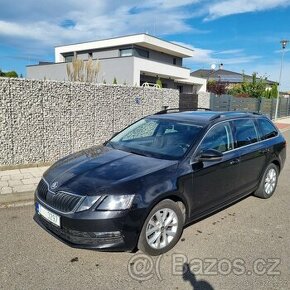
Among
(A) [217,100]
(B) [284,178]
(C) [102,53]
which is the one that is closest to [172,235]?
(B) [284,178]

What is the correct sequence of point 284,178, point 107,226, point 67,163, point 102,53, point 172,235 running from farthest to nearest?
point 102,53 < point 284,178 < point 67,163 < point 172,235 < point 107,226

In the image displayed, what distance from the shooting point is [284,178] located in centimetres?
709

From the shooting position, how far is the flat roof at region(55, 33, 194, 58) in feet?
92.9

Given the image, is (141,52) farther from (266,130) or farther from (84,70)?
(266,130)

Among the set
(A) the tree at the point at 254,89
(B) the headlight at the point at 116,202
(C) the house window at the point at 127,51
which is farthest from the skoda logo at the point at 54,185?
(A) the tree at the point at 254,89

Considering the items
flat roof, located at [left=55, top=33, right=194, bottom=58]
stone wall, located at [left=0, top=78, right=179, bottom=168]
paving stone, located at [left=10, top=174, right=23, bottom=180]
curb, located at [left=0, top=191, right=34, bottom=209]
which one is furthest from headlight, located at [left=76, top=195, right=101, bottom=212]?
flat roof, located at [left=55, top=33, right=194, bottom=58]

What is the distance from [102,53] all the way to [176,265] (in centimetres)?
3058

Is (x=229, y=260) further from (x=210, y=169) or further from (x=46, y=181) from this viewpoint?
(x=46, y=181)

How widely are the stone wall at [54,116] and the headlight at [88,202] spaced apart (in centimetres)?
427

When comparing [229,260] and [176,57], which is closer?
[229,260]

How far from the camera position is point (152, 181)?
3328mm

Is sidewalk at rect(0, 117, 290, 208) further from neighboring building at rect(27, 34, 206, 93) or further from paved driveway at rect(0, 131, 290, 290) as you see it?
neighboring building at rect(27, 34, 206, 93)

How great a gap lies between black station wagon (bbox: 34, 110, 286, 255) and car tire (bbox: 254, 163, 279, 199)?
0.12m

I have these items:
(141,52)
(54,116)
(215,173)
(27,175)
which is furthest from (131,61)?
(215,173)
